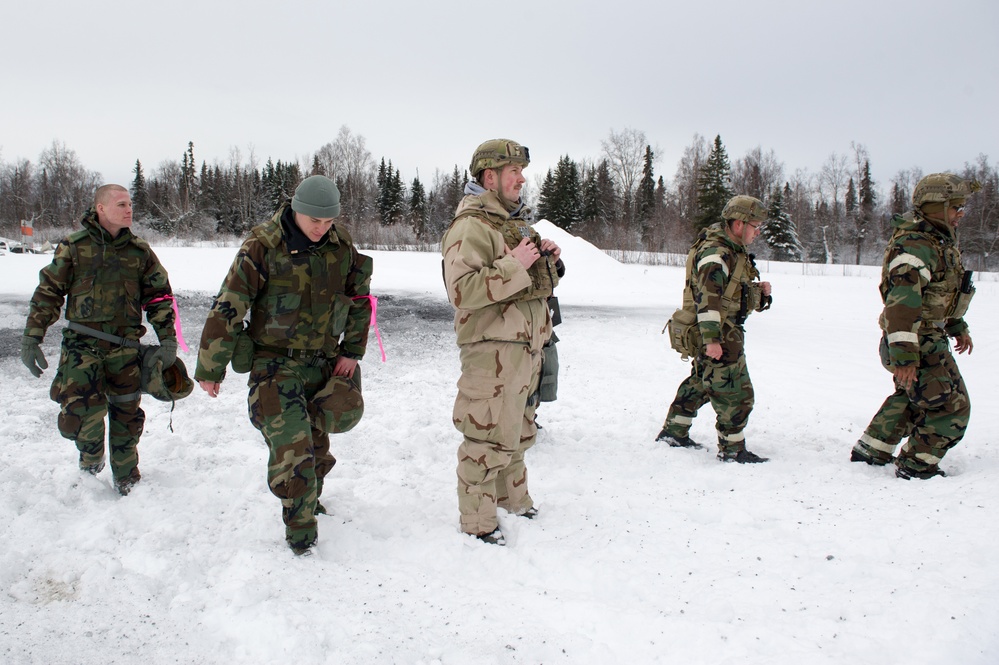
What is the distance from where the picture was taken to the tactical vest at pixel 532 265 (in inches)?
145

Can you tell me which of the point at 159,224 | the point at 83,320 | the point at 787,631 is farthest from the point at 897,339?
the point at 159,224

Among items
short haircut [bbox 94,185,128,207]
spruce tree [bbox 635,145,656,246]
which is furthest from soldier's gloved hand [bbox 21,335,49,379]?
spruce tree [bbox 635,145,656,246]

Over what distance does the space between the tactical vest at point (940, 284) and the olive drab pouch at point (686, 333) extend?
1.37 m

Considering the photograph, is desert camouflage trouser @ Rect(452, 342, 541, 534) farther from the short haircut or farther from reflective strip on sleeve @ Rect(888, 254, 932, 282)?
reflective strip on sleeve @ Rect(888, 254, 932, 282)

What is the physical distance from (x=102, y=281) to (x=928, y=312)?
19.1 feet

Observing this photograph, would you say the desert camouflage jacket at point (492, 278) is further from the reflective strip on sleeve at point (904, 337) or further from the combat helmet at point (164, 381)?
the reflective strip on sleeve at point (904, 337)

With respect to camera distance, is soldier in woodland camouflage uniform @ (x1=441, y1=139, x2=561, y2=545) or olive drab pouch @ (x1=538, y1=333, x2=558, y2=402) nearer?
soldier in woodland camouflage uniform @ (x1=441, y1=139, x2=561, y2=545)

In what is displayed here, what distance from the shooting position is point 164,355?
4359 millimetres

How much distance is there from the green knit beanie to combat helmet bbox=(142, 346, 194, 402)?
67.9 inches

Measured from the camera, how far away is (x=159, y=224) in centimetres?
6059

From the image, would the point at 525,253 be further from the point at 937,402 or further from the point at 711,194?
the point at 711,194

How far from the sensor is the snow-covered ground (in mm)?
2629

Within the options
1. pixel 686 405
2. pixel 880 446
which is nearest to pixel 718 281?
pixel 686 405

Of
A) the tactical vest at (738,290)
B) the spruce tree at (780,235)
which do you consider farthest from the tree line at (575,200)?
the tactical vest at (738,290)
